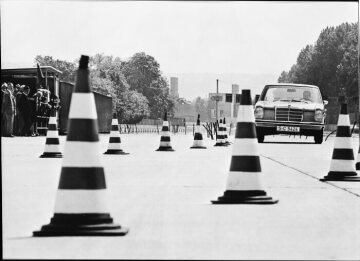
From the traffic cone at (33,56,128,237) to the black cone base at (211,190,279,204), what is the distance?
2041mm

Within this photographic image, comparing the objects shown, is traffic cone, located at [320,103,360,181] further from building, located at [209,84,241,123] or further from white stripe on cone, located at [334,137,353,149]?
building, located at [209,84,241,123]

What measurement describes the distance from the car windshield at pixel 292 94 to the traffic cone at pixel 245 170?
18.0 metres

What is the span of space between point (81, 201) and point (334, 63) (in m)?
62.2

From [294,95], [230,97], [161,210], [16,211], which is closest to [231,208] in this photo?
[161,210]

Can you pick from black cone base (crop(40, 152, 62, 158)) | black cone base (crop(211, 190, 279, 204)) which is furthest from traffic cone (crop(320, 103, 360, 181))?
black cone base (crop(40, 152, 62, 158))

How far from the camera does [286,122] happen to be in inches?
961

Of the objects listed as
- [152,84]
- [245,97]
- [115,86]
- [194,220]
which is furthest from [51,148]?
[115,86]

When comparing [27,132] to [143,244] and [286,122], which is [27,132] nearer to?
[286,122]

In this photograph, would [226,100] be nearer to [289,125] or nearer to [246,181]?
[289,125]

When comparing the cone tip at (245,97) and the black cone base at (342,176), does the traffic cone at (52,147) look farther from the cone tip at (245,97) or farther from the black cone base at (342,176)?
the cone tip at (245,97)

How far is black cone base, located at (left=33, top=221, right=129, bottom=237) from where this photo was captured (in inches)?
202

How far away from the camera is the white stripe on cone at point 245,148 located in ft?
24.5

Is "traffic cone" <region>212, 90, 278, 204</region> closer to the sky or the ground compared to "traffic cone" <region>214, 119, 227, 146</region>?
closer to the sky

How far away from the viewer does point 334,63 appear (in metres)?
66.0
